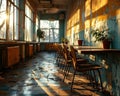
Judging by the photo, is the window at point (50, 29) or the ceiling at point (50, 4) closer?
the ceiling at point (50, 4)

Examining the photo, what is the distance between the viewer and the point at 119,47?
381 cm

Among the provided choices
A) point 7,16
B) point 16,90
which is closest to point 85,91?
point 16,90

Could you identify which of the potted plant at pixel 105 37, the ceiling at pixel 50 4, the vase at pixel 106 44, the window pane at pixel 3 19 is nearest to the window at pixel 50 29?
the ceiling at pixel 50 4

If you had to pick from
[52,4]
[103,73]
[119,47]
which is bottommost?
[103,73]

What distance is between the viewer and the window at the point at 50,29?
21312 mm

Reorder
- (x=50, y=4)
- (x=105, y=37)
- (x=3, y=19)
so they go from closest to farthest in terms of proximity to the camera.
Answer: (x=105, y=37) < (x=3, y=19) < (x=50, y=4)

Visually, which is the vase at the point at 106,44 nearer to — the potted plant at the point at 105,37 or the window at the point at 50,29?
the potted plant at the point at 105,37

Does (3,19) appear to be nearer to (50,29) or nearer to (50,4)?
(50,4)

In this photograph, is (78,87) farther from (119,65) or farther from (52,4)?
(52,4)

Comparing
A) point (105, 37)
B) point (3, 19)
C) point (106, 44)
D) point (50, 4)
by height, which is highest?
point (50, 4)

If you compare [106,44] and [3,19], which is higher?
[3,19]

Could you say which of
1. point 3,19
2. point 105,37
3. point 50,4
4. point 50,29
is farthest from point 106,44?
point 50,29

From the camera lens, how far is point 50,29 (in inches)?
843

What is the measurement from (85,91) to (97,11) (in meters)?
2.22
